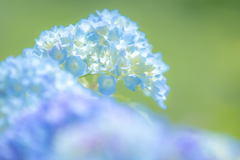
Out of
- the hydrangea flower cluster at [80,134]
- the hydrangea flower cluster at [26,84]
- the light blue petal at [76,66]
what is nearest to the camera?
the hydrangea flower cluster at [80,134]

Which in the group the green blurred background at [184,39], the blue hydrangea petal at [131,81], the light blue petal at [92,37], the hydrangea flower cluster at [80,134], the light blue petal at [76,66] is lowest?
the hydrangea flower cluster at [80,134]

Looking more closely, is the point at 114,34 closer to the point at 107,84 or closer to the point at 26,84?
the point at 107,84

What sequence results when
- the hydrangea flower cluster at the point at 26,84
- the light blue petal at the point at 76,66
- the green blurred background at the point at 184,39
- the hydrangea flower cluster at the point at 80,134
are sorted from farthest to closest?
the green blurred background at the point at 184,39 < the light blue petal at the point at 76,66 < the hydrangea flower cluster at the point at 26,84 < the hydrangea flower cluster at the point at 80,134

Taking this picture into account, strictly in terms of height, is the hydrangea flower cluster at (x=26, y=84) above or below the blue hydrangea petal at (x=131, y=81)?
below

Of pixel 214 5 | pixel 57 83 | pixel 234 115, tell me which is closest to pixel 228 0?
pixel 214 5

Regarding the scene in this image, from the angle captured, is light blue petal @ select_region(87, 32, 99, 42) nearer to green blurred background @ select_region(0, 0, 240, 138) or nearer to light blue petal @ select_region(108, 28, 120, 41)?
light blue petal @ select_region(108, 28, 120, 41)

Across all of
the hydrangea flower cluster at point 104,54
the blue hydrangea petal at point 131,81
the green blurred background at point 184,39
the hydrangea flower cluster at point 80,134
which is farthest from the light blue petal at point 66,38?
the green blurred background at point 184,39

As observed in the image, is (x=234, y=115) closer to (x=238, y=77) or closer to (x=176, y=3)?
(x=238, y=77)

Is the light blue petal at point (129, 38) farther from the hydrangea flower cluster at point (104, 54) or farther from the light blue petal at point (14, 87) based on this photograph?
the light blue petal at point (14, 87)
